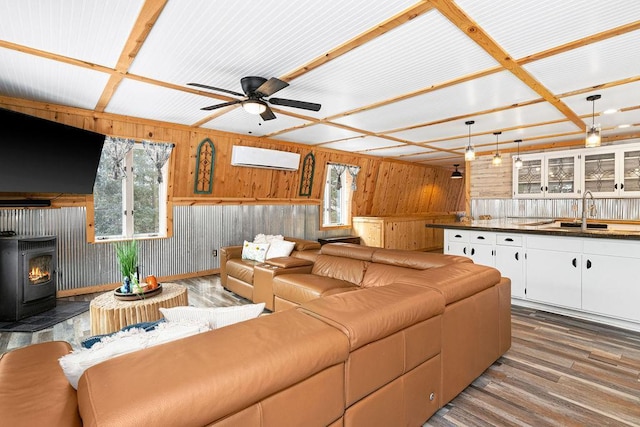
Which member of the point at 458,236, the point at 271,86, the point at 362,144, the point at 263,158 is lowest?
the point at 458,236

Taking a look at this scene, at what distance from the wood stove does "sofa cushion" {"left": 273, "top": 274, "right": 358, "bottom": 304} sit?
2.98m

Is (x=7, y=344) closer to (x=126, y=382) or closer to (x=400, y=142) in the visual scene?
(x=126, y=382)

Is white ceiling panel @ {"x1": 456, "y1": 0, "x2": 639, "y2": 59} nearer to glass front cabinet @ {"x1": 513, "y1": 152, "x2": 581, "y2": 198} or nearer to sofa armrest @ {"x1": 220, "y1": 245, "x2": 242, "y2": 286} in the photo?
sofa armrest @ {"x1": 220, "y1": 245, "x2": 242, "y2": 286}

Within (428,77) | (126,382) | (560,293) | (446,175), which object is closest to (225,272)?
(428,77)

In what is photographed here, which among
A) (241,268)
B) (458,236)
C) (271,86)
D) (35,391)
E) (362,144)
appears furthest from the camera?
(362,144)

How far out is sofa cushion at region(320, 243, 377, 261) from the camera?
374 centimetres

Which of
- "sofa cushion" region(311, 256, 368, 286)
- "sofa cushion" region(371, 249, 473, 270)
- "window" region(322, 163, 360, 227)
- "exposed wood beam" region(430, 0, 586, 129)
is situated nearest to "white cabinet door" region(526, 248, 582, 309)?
"sofa cushion" region(371, 249, 473, 270)

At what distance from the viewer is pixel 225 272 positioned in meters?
5.09

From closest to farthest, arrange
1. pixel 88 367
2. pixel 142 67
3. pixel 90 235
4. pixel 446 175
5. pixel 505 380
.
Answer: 1. pixel 88 367
2. pixel 505 380
3. pixel 142 67
4. pixel 90 235
5. pixel 446 175

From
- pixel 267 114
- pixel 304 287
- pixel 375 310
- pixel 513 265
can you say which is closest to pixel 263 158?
pixel 267 114

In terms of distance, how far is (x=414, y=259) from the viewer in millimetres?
3242

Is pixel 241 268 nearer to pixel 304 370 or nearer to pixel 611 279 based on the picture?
pixel 304 370

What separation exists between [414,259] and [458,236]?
1879mm

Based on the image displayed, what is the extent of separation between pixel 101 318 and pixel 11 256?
1.94 metres
